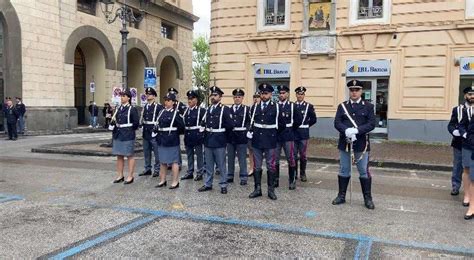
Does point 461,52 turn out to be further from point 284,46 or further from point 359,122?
point 359,122

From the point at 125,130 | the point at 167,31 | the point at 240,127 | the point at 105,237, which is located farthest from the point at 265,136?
the point at 167,31

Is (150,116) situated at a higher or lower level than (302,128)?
higher

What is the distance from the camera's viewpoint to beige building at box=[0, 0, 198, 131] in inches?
854

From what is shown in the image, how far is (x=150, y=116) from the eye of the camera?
→ 9242 mm

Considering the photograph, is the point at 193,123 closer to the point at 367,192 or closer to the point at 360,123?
the point at 360,123

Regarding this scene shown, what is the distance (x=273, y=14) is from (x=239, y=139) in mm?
11625

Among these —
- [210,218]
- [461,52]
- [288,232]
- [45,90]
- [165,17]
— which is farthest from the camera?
[165,17]

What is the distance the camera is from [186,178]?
9.23 meters

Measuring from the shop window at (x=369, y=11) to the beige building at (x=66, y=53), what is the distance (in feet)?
53.4

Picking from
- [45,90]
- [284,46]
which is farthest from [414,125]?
[45,90]

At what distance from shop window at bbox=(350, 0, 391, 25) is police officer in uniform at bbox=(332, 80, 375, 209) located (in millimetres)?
11672

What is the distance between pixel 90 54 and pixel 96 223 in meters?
25.5

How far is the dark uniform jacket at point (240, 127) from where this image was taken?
8602 mm

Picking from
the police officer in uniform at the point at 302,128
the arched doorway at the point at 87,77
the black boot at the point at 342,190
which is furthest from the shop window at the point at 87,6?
the black boot at the point at 342,190
